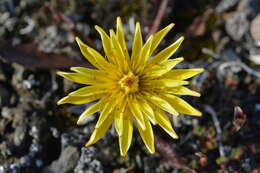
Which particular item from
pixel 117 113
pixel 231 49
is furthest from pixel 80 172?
pixel 231 49

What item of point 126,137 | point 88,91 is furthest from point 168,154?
point 88,91

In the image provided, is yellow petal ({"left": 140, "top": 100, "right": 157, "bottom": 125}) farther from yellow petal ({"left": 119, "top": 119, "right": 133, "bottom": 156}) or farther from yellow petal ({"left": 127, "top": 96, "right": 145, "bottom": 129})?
yellow petal ({"left": 119, "top": 119, "right": 133, "bottom": 156})

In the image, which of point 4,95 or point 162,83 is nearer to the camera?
point 162,83

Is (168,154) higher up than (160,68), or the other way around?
(160,68)

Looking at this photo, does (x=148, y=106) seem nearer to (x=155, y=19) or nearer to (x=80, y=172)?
(x=80, y=172)

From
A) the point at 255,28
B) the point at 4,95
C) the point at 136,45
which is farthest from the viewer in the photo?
the point at 255,28

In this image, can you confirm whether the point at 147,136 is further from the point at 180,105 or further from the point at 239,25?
the point at 239,25

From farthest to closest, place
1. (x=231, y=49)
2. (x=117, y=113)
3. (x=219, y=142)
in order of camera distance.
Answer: (x=231, y=49), (x=219, y=142), (x=117, y=113)
